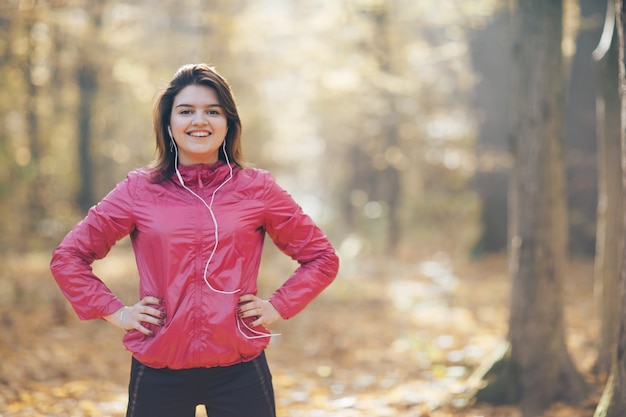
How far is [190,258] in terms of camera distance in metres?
2.84

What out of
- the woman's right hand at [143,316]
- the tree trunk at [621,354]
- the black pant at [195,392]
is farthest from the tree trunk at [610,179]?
the woman's right hand at [143,316]

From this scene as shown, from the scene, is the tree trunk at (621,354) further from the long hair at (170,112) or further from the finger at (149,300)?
the finger at (149,300)

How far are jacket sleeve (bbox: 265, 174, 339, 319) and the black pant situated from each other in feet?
1.22

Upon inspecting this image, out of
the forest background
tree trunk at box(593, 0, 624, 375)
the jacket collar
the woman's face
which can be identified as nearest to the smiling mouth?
the woman's face

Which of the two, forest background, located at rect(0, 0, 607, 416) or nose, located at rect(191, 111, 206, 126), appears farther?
forest background, located at rect(0, 0, 607, 416)

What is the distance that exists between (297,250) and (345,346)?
5.61 metres

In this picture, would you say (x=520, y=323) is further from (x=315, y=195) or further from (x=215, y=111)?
(x=315, y=195)

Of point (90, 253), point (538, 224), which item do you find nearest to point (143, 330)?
point (90, 253)

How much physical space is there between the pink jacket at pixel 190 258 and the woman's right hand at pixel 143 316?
39 mm

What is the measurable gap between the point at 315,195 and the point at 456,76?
49.2 ft

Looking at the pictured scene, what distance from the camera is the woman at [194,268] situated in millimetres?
2822

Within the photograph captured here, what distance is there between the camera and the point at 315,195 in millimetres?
32500

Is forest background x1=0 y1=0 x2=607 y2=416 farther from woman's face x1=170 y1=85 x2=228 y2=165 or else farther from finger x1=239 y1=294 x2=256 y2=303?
woman's face x1=170 y1=85 x2=228 y2=165

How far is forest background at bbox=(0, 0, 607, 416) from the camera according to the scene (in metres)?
7.16
